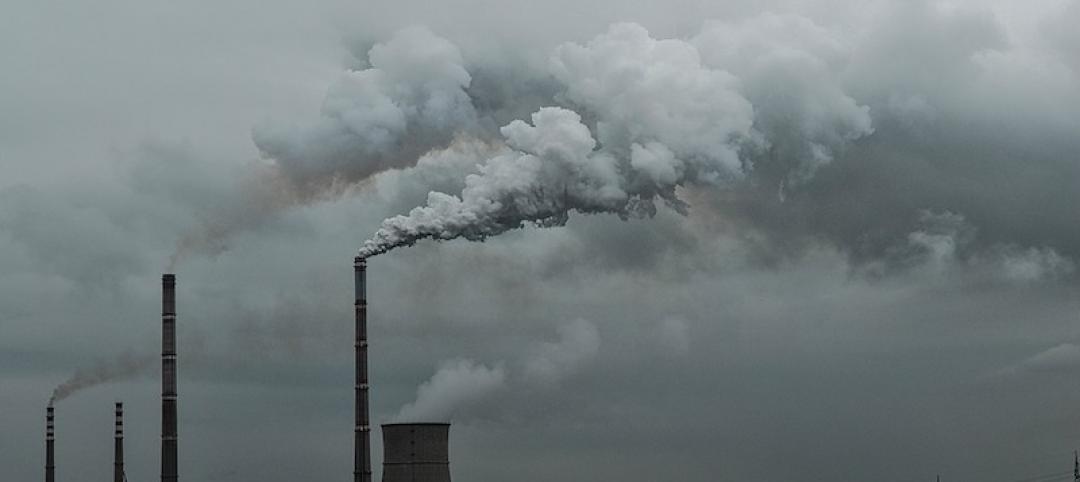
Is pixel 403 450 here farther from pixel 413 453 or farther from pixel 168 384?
pixel 168 384

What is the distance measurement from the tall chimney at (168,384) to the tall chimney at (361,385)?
9.67 metres

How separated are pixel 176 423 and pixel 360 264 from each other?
1452 cm

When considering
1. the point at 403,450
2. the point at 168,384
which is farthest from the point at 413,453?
the point at 168,384

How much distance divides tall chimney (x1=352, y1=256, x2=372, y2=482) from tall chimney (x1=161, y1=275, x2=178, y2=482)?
381 inches

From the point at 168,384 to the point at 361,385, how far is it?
10.8 metres

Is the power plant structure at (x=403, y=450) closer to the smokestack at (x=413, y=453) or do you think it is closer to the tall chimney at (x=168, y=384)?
the smokestack at (x=413, y=453)

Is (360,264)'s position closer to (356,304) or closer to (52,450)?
(356,304)

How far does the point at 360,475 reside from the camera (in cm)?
8388

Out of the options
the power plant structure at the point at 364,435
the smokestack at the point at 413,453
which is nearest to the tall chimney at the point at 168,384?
the power plant structure at the point at 364,435

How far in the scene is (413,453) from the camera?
84.1 m

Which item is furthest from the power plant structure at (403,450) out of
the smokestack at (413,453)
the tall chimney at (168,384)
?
the tall chimney at (168,384)

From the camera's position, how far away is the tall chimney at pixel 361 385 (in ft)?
263

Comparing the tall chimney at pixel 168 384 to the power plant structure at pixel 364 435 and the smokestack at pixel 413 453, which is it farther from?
the smokestack at pixel 413 453

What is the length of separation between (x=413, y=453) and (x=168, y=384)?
13.2 metres
